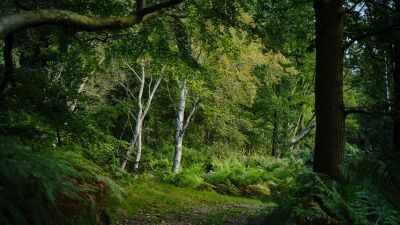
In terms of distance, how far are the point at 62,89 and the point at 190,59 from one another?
5.01 meters

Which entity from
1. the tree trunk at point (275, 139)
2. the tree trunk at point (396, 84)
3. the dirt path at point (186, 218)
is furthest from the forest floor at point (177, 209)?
the tree trunk at point (275, 139)

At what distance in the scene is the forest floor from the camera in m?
8.17

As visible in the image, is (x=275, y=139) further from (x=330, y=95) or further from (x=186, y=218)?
(x=330, y=95)

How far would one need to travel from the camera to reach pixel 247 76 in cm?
1691

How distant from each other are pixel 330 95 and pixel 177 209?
599 centimetres

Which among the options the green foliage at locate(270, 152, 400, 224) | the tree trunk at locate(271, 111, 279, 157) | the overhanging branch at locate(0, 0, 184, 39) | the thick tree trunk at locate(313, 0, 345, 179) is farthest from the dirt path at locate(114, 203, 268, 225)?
the tree trunk at locate(271, 111, 279, 157)

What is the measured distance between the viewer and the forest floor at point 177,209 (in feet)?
26.8

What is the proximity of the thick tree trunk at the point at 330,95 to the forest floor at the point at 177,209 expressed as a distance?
1244 mm

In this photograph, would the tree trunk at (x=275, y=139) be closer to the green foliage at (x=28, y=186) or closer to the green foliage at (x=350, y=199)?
the green foliage at (x=350, y=199)

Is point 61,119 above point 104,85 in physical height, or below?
below

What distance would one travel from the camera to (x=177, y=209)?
1037cm

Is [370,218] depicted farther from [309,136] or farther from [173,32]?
[309,136]

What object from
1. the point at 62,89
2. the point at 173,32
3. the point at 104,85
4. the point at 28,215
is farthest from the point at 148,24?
the point at 104,85

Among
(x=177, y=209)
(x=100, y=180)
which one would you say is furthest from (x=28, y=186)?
(x=177, y=209)
